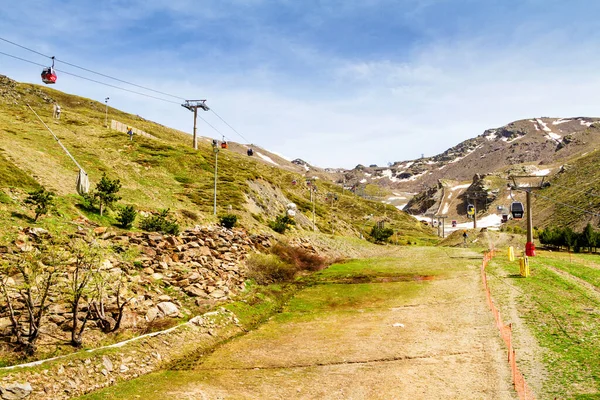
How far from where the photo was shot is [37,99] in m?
178

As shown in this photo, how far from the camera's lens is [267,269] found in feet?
114

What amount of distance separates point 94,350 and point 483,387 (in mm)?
14325

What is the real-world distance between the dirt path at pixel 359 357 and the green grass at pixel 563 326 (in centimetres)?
174

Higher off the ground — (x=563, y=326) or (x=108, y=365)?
(x=563, y=326)

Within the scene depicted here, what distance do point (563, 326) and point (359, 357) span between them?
34.0 ft

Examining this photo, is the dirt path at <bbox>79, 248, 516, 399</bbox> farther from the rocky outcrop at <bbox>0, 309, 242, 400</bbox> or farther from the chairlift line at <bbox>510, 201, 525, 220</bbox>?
the chairlift line at <bbox>510, 201, 525, 220</bbox>

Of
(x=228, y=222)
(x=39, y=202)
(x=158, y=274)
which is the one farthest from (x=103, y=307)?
(x=228, y=222)

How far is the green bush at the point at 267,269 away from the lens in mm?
32406

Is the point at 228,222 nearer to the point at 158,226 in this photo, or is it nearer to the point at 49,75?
the point at 158,226

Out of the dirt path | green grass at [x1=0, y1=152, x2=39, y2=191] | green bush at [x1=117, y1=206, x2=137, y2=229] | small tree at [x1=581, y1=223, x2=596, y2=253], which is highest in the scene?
green grass at [x1=0, y1=152, x2=39, y2=191]

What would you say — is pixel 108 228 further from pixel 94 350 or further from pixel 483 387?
pixel 483 387

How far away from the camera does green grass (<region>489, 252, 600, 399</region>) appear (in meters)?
13.3

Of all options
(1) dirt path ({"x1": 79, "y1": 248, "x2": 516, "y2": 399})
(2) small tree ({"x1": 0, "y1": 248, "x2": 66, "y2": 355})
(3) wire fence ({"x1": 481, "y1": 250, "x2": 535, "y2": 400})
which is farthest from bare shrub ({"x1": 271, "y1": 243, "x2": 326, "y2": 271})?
(2) small tree ({"x1": 0, "y1": 248, "x2": 66, "y2": 355})

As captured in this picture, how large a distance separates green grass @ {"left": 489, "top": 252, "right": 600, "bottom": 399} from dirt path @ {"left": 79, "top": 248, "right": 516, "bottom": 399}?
1.74 metres
